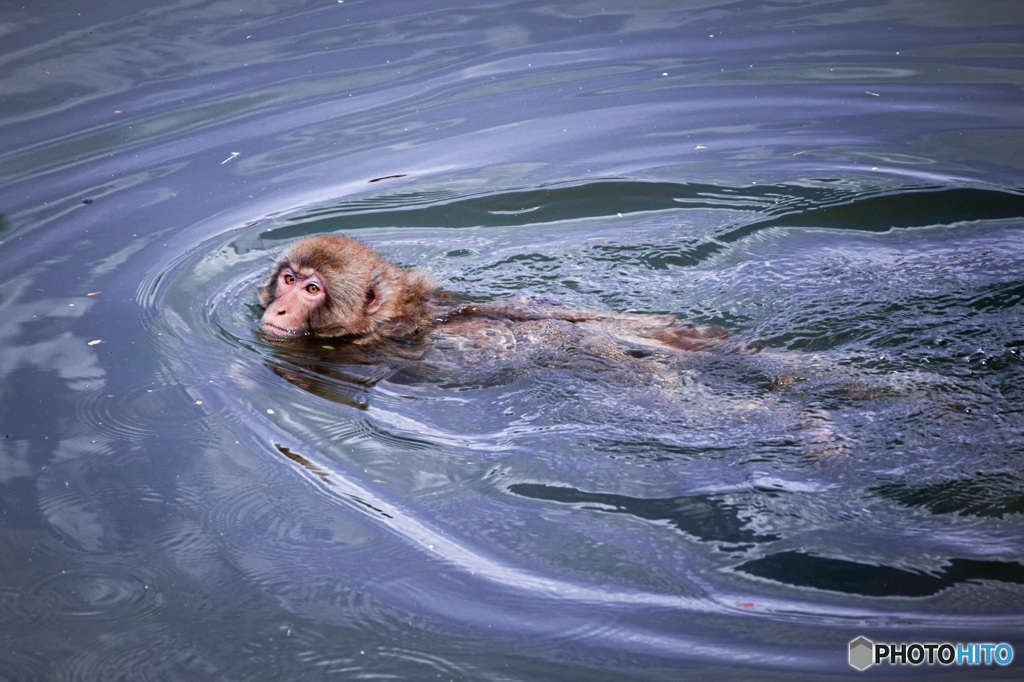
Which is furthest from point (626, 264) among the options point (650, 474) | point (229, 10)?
point (229, 10)

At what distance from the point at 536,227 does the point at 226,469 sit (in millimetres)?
3639

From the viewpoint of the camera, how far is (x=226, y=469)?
458cm

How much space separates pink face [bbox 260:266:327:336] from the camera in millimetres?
5664

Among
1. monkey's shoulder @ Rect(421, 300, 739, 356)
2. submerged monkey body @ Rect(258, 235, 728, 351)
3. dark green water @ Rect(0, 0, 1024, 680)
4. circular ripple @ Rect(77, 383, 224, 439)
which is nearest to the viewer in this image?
dark green water @ Rect(0, 0, 1024, 680)

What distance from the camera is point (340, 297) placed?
225 inches

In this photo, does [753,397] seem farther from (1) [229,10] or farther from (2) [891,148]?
(1) [229,10]

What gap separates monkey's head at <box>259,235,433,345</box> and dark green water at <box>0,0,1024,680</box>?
20cm

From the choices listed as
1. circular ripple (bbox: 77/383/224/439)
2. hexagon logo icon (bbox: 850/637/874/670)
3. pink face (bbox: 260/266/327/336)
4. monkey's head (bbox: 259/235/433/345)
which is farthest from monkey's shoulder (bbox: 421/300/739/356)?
hexagon logo icon (bbox: 850/637/874/670)

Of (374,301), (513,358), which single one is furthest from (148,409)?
(513,358)

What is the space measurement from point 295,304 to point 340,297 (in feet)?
1.01

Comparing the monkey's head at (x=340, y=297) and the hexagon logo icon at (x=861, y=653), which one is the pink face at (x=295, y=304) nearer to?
the monkey's head at (x=340, y=297)

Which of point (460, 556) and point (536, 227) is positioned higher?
point (536, 227)

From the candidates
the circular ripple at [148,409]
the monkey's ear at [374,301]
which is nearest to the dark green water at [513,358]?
the circular ripple at [148,409]

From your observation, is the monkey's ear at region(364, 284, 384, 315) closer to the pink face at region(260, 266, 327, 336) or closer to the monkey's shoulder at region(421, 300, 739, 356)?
the pink face at region(260, 266, 327, 336)
